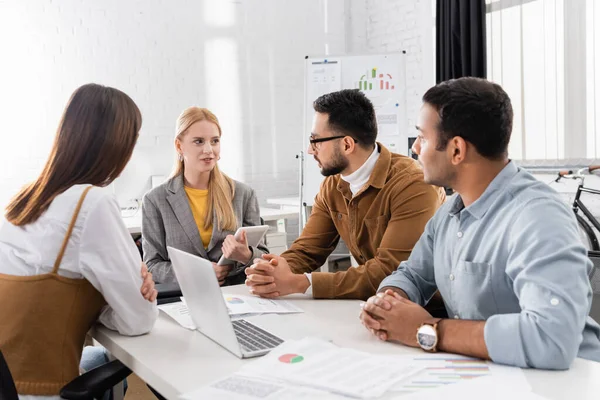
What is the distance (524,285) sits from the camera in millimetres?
1224

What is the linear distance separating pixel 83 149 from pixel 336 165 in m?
1.01

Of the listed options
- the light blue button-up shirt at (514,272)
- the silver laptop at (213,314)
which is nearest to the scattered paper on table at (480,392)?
the light blue button-up shirt at (514,272)

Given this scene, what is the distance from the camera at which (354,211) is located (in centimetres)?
221

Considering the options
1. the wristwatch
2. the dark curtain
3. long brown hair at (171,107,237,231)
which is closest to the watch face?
the wristwatch

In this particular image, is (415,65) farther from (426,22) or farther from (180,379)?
(180,379)

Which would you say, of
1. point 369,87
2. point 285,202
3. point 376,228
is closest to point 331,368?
point 376,228

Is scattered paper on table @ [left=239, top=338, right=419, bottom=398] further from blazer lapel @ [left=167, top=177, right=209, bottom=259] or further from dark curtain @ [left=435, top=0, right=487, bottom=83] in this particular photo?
dark curtain @ [left=435, top=0, right=487, bottom=83]

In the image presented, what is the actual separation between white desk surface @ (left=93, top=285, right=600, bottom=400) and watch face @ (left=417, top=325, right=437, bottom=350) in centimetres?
2

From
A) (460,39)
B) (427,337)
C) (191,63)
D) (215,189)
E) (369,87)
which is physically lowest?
(427,337)

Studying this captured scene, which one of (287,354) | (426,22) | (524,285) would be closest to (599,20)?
(426,22)

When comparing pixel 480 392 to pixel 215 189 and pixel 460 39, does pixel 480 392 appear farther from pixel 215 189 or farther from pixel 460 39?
pixel 460 39

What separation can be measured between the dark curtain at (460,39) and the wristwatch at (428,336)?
165 inches

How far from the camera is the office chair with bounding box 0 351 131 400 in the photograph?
4.31 feet

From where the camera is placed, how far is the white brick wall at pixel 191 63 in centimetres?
477
